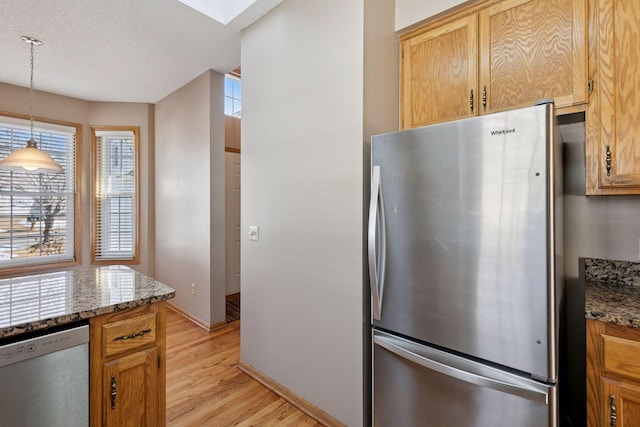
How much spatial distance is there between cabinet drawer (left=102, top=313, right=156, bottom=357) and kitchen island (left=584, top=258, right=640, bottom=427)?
185 centimetres

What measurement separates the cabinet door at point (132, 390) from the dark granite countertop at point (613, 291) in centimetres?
187

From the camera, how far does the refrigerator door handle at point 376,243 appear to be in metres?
1.55

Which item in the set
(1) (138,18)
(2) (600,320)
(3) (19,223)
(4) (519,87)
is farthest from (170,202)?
(2) (600,320)

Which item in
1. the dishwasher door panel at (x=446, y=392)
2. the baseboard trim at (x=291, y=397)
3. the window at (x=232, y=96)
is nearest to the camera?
the dishwasher door panel at (x=446, y=392)

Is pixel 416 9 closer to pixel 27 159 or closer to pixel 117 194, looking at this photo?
pixel 27 159

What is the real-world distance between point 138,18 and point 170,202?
218 cm

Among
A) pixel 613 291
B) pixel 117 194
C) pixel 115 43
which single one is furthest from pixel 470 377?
pixel 117 194

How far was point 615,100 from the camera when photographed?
1322 mm

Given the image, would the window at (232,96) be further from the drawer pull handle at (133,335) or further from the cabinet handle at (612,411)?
the cabinet handle at (612,411)

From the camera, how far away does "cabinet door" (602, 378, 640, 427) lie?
108cm

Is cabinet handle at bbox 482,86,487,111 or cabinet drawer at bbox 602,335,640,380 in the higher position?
cabinet handle at bbox 482,86,487,111

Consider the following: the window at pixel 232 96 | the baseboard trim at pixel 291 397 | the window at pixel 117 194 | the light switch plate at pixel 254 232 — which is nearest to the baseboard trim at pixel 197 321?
the baseboard trim at pixel 291 397

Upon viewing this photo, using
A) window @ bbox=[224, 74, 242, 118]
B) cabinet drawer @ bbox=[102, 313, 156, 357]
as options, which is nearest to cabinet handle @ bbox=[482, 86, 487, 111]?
cabinet drawer @ bbox=[102, 313, 156, 357]

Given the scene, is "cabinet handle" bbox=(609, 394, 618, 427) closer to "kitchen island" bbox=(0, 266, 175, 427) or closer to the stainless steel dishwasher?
"kitchen island" bbox=(0, 266, 175, 427)
